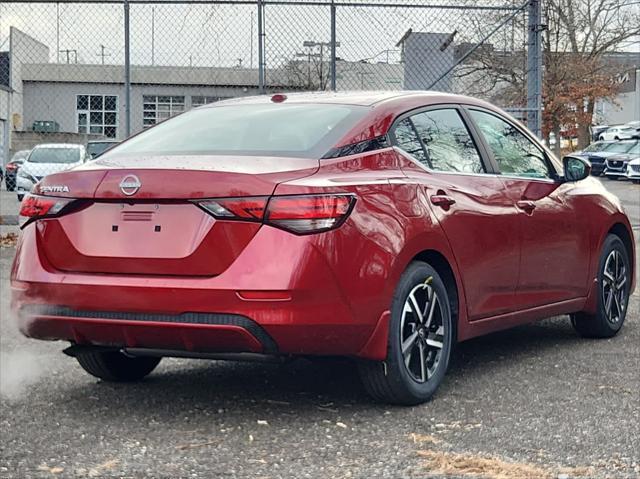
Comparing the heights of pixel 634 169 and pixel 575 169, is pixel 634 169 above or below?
above

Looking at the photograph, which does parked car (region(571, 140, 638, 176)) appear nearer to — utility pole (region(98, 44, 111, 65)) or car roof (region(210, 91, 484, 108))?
utility pole (region(98, 44, 111, 65))

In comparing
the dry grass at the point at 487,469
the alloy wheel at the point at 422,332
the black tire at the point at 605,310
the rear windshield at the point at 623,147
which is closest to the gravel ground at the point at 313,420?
the dry grass at the point at 487,469

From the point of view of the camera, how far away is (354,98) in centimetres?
569

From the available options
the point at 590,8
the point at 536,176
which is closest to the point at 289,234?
the point at 536,176

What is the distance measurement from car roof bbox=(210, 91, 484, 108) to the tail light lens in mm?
1073

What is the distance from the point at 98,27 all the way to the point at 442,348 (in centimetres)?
858

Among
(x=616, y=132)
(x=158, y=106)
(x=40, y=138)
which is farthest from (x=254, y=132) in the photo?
(x=616, y=132)

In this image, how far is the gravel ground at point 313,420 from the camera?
4.21 metres

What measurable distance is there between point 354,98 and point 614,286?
8.48 feet

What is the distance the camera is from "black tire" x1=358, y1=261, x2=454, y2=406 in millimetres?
4980

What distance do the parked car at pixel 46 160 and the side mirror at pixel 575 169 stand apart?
19.2 meters

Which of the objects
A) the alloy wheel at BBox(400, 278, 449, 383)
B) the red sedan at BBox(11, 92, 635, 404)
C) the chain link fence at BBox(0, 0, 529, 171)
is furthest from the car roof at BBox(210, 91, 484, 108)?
the chain link fence at BBox(0, 0, 529, 171)

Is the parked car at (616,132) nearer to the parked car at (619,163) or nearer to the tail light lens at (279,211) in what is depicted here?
the parked car at (619,163)

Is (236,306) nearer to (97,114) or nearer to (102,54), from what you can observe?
(102,54)
